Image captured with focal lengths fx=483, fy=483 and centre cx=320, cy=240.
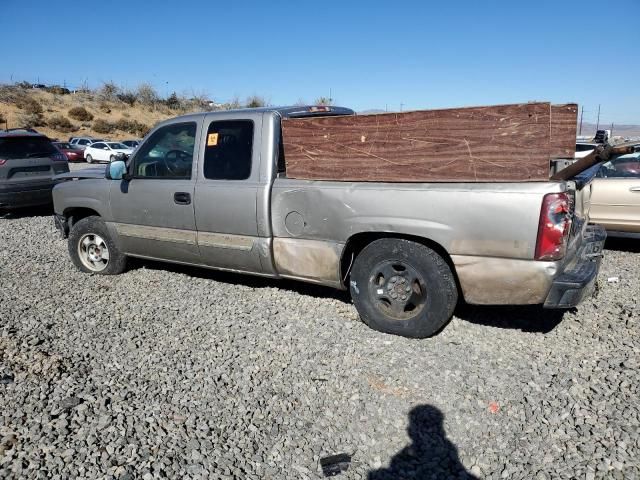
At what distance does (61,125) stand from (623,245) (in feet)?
145

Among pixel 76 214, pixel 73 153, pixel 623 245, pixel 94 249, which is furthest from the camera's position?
pixel 73 153

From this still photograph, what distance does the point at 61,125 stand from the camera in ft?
135

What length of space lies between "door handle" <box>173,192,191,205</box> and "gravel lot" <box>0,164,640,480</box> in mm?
1028

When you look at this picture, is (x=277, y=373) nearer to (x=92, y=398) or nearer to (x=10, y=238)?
(x=92, y=398)

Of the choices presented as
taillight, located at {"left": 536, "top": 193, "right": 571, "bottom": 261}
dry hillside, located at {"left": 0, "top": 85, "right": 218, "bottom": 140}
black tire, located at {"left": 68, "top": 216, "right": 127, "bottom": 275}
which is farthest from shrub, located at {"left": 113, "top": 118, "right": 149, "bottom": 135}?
taillight, located at {"left": 536, "top": 193, "right": 571, "bottom": 261}

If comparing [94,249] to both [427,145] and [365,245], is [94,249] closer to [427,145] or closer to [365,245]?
[365,245]

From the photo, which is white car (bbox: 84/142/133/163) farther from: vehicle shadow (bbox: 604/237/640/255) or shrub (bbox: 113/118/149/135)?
vehicle shadow (bbox: 604/237/640/255)

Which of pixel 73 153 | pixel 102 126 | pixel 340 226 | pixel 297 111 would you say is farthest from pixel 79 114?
pixel 340 226

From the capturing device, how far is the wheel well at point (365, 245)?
385 centimetres

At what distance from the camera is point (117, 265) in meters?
5.77

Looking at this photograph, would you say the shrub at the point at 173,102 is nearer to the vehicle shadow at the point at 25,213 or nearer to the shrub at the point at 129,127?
the shrub at the point at 129,127

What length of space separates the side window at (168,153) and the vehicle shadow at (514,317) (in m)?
3.08

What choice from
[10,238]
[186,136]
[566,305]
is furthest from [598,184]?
[10,238]

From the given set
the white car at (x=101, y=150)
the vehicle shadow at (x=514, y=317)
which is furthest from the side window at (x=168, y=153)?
the white car at (x=101, y=150)
